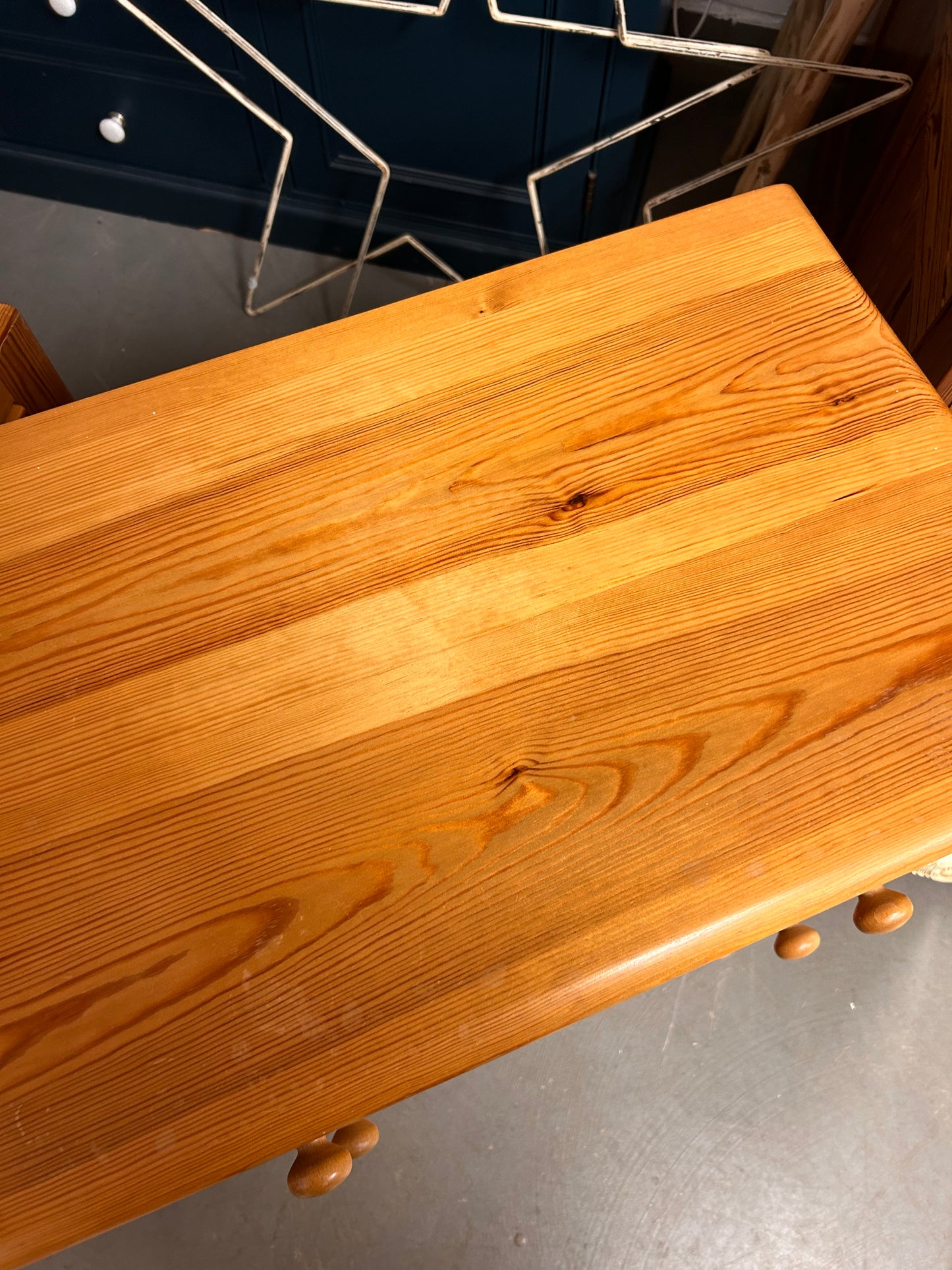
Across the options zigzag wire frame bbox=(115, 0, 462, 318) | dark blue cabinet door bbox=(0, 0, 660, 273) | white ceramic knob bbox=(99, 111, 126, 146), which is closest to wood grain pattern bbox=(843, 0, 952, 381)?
dark blue cabinet door bbox=(0, 0, 660, 273)

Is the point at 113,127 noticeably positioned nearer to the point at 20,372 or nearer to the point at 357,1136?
the point at 20,372

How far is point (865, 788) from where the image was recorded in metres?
0.58

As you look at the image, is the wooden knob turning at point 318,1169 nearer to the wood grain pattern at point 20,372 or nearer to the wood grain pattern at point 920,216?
the wood grain pattern at point 20,372

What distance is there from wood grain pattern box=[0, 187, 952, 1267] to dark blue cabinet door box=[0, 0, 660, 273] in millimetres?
608

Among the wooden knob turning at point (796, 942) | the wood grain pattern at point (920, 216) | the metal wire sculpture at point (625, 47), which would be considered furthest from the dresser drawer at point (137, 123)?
the wooden knob turning at point (796, 942)

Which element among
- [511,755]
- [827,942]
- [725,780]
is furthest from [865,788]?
[827,942]

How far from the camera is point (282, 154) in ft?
4.57

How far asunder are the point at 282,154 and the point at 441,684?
1139mm

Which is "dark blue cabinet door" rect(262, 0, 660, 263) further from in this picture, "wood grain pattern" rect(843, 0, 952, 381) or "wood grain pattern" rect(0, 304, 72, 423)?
"wood grain pattern" rect(0, 304, 72, 423)

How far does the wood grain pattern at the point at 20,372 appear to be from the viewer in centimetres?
78

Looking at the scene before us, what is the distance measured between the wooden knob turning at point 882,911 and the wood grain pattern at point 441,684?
0.39 feet

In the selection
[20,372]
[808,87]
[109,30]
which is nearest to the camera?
[20,372]

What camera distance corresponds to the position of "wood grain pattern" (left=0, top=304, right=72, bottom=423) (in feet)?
2.55

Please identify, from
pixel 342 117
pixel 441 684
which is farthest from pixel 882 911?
pixel 342 117
